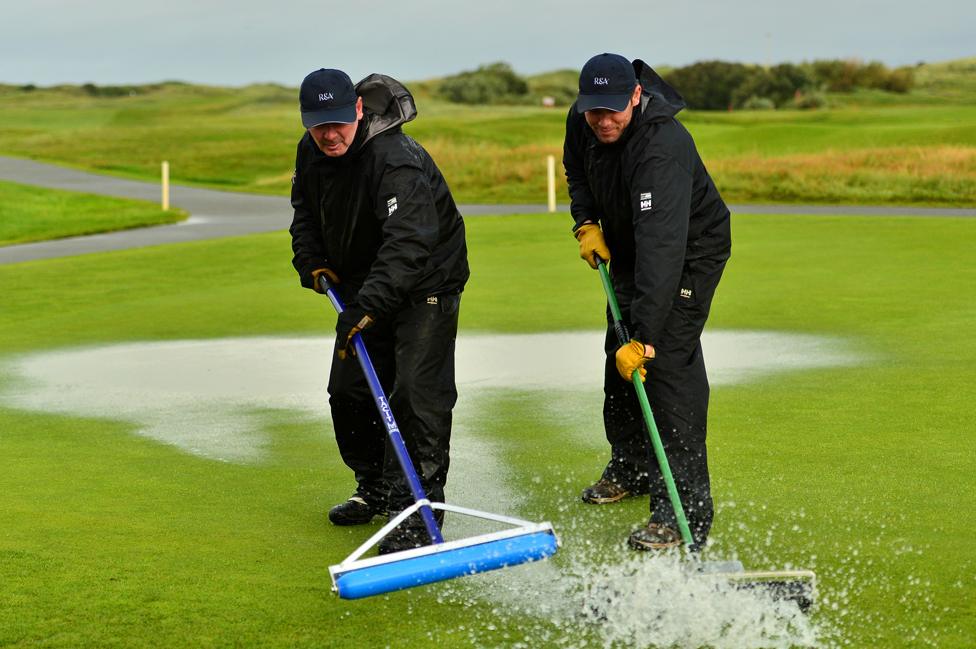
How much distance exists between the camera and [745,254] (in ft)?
54.1

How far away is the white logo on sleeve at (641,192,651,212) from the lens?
16.3 feet

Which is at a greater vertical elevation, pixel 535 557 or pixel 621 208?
pixel 621 208

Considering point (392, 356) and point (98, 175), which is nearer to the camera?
point (392, 356)

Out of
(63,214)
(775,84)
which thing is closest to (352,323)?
(63,214)

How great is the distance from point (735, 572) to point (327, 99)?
2.21 m

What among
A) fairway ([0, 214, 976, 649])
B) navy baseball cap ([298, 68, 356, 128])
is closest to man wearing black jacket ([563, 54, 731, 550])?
fairway ([0, 214, 976, 649])

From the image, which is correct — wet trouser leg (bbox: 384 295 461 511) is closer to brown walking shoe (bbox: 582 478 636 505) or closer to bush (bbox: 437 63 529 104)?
brown walking shoe (bbox: 582 478 636 505)

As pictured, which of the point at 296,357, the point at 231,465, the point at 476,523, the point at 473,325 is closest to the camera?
the point at 476,523

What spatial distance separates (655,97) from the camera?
5.14 metres

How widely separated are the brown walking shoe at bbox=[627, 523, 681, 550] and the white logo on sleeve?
1207 millimetres

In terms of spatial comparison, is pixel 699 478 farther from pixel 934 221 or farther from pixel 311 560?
pixel 934 221

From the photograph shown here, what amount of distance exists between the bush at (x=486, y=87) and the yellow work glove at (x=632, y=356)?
9127 centimetres

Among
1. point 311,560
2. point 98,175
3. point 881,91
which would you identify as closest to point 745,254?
point 311,560

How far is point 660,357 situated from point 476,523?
1.06 metres
